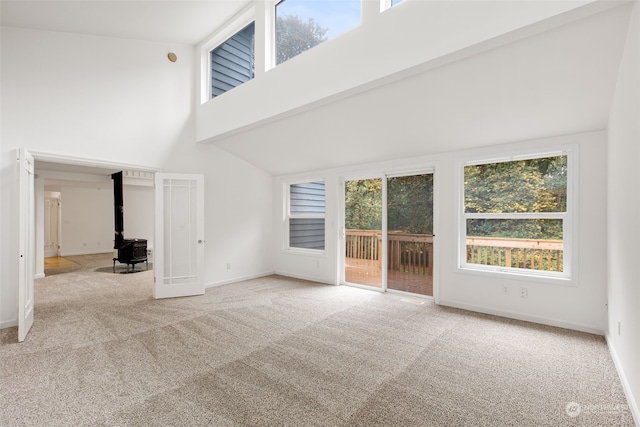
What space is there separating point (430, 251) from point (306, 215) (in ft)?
8.09

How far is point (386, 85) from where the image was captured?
2959mm

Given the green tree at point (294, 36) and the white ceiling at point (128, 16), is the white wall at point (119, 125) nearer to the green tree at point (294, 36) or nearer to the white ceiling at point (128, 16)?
the white ceiling at point (128, 16)

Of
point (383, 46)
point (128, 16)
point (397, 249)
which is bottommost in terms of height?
point (397, 249)

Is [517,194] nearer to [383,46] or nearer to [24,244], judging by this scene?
[383,46]

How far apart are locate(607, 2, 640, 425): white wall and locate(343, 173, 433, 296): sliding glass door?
1.99 metres

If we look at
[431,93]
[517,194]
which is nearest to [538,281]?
[517,194]

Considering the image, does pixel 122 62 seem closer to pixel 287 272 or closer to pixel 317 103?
pixel 317 103

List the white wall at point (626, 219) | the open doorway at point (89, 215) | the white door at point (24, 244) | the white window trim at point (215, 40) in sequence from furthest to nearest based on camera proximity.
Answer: the open doorway at point (89, 215)
the white window trim at point (215, 40)
the white door at point (24, 244)
the white wall at point (626, 219)

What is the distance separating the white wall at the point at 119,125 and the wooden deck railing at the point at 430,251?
2.08 meters

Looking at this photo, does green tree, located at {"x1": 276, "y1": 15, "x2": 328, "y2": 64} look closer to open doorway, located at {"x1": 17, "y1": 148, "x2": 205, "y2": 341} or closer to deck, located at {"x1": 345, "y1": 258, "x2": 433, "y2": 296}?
open doorway, located at {"x1": 17, "y1": 148, "x2": 205, "y2": 341}

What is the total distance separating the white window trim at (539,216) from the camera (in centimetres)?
318

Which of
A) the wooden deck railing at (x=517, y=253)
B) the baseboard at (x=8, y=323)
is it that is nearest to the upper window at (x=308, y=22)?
the wooden deck railing at (x=517, y=253)

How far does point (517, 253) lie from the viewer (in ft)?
11.9
